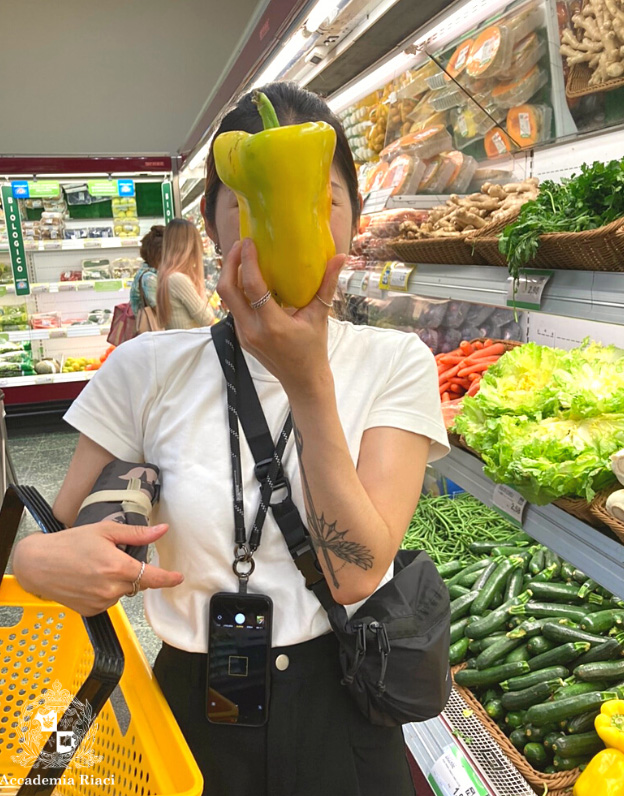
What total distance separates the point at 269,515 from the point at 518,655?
1.27m

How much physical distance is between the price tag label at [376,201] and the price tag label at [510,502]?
1.55 metres

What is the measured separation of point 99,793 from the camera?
1093mm

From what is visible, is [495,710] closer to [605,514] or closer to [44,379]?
[605,514]

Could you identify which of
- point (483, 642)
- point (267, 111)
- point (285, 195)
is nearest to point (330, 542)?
point (285, 195)

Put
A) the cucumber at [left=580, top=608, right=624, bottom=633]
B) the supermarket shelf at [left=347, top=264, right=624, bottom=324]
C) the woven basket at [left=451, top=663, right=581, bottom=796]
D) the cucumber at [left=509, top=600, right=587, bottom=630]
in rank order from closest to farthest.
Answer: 1. the supermarket shelf at [left=347, top=264, right=624, bottom=324]
2. the woven basket at [left=451, top=663, right=581, bottom=796]
3. the cucumber at [left=580, top=608, right=624, bottom=633]
4. the cucumber at [left=509, top=600, right=587, bottom=630]

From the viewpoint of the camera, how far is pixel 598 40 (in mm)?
1814

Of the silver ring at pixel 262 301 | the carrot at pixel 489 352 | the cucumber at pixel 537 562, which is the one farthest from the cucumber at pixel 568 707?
the silver ring at pixel 262 301

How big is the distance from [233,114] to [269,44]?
1.78m

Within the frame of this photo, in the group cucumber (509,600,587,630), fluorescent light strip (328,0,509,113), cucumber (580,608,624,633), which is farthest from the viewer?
fluorescent light strip (328,0,509,113)

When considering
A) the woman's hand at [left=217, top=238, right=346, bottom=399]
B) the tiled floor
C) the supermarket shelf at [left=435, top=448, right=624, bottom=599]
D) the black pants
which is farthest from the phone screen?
the tiled floor

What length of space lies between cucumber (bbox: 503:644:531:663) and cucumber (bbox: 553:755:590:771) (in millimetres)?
289

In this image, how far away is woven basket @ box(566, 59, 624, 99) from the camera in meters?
1.86

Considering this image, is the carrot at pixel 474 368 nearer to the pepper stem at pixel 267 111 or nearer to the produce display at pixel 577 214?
the produce display at pixel 577 214

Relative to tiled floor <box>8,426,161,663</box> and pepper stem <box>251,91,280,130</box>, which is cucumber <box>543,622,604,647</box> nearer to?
pepper stem <box>251,91,280,130</box>
